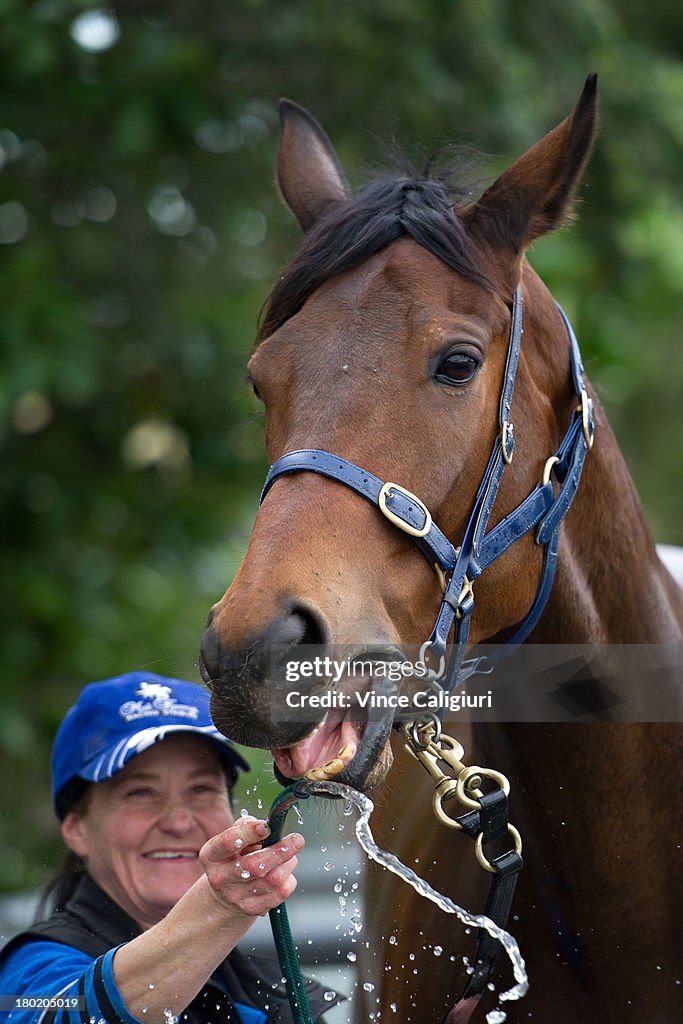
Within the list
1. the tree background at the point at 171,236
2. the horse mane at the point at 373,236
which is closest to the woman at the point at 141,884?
the horse mane at the point at 373,236

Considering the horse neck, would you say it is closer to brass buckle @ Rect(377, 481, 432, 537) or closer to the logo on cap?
brass buckle @ Rect(377, 481, 432, 537)

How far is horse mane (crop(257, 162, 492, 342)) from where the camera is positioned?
7.51 feet

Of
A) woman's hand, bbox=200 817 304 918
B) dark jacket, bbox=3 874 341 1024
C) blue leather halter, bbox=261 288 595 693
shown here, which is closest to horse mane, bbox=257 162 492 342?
blue leather halter, bbox=261 288 595 693

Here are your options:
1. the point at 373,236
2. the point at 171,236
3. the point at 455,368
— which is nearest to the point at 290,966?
the point at 455,368

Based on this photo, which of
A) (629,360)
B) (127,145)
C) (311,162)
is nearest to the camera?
(311,162)

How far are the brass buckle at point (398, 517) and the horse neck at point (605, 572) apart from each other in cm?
46

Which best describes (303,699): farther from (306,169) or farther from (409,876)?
(306,169)

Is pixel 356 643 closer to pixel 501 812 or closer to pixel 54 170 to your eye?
pixel 501 812

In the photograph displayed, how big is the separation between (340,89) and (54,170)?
1.35m

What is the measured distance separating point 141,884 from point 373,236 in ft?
4.83

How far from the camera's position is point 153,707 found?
8.95 feet

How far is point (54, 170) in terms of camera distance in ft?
17.9

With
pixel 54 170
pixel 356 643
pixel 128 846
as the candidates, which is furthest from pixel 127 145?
pixel 356 643

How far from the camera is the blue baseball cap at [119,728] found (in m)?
2.64
